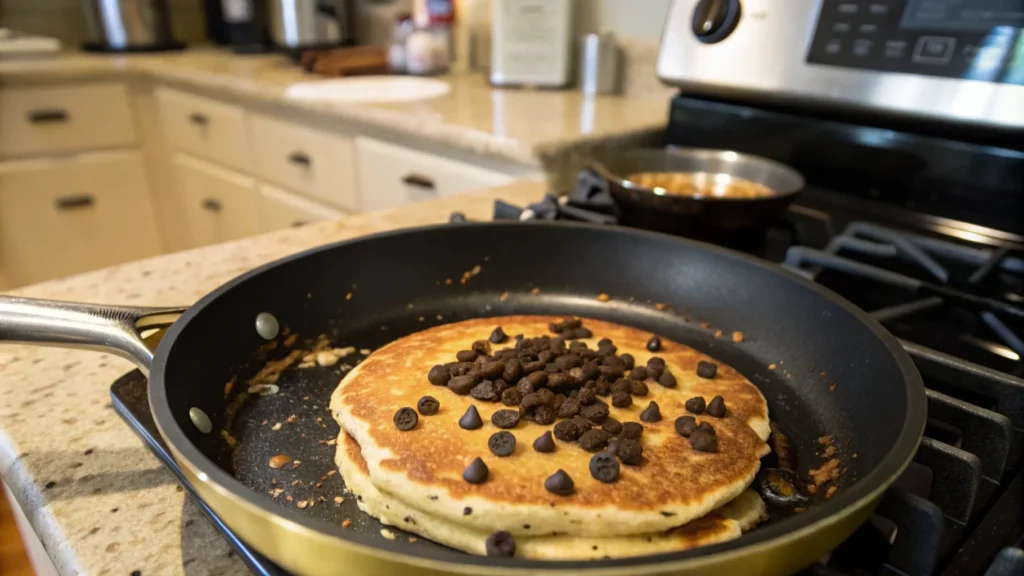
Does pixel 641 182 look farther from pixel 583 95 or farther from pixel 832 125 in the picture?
pixel 583 95

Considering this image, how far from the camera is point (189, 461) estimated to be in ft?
1.25

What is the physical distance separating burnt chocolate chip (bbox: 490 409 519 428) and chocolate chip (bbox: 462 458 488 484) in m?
0.07

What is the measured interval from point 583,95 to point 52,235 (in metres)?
2.01

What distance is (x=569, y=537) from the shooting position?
19.7 inches

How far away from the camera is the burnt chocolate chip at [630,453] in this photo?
1.78ft

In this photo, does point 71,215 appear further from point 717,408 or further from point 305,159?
point 717,408

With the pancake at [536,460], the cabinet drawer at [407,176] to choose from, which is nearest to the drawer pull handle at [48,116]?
the cabinet drawer at [407,176]

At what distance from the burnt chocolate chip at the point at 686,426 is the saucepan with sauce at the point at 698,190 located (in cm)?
36

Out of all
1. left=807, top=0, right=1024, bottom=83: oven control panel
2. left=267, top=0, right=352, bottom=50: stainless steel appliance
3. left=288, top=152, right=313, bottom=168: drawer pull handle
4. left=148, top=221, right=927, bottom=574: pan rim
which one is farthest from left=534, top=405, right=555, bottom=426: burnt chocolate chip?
left=267, top=0, right=352, bottom=50: stainless steel appliance

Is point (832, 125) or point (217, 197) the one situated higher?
point (832, 125)

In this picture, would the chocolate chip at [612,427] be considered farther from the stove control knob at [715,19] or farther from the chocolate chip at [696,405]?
the stove control knob at [715,19]

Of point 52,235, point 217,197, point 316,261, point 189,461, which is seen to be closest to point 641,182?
point 316,261

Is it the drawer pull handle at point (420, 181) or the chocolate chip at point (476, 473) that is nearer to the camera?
the chocolate chip at point (476, 473)

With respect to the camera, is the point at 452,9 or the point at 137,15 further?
the point at 137,15
